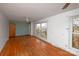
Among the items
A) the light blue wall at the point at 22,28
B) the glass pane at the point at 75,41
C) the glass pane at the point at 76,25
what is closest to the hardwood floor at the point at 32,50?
the glass pane at the point at 75,41

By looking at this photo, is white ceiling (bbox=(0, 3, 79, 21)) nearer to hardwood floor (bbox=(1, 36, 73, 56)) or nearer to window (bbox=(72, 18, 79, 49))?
window (bbox=(72, 18, 79, 49))

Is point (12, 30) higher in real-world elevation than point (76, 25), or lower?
lower

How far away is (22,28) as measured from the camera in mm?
12648

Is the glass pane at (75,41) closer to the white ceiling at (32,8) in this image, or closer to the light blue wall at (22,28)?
the white ceiling at (32,8)

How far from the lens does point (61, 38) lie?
16.3 ft

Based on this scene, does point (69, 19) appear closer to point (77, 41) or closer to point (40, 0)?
point (77, 41)

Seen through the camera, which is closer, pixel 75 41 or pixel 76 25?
pixel 76 25

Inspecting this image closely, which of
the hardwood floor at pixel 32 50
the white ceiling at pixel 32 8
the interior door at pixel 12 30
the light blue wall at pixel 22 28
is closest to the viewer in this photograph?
the white ceiling at pixel 32 8

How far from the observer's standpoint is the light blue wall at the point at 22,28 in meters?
12.2

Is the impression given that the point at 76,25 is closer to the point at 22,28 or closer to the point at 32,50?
the point at 32,50

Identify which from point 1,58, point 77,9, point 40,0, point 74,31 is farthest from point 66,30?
point 1,58

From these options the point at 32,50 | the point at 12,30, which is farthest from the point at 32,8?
the point at 12,30

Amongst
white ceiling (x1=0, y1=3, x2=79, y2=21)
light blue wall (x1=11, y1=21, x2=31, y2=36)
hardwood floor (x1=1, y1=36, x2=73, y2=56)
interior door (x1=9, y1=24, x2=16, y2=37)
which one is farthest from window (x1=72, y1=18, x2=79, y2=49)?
light blue wall (x1=11, y1=21, x2=31, y2=36)

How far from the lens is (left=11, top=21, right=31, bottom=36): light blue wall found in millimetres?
12180
